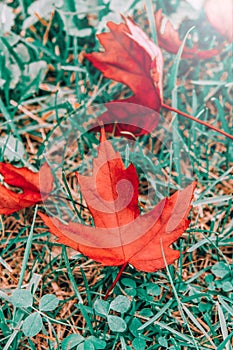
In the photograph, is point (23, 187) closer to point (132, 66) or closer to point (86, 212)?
point (86, 212)

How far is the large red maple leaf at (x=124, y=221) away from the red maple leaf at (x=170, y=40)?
448 millimetres

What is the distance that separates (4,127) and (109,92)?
0.28 meters

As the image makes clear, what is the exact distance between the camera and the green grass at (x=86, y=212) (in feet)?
2.68

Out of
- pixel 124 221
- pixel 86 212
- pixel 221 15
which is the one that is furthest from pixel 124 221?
pixel 221 15

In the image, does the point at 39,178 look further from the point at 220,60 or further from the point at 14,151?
the point at 220,60

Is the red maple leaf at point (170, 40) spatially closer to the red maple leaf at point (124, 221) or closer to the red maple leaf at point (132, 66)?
the red maple leaf at point (132, 66)

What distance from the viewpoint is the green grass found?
2.68 ft

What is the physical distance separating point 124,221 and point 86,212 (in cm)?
19

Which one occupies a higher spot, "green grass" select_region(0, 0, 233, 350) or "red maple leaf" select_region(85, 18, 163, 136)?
"red maple leaf" select_region(85, 18, 163, 136)

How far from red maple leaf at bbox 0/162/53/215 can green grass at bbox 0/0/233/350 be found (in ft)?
0.17

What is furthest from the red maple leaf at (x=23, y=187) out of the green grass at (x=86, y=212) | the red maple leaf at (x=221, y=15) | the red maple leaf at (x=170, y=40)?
the red maple leaf at (x=221, y=15)

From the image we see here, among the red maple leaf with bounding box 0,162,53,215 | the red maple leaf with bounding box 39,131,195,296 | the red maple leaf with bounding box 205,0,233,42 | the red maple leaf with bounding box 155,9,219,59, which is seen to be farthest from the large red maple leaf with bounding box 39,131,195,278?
the red maple leaf with bounding box 205,0,233,42

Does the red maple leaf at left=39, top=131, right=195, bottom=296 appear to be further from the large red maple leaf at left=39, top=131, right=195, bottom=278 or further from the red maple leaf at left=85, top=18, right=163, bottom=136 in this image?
the red maple leaf at left=85, top=18, right=163, bottom=136

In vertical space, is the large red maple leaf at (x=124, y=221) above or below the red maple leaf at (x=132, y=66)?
below
